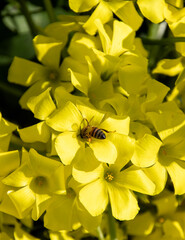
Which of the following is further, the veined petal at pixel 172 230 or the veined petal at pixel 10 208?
the veined petal at pixel 172 230

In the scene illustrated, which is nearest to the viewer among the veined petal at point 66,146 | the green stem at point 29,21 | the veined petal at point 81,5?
the veined petal at point 66,146

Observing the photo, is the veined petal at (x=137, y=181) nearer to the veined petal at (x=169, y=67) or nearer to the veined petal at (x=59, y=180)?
the veined petal at (x=59, y=180)

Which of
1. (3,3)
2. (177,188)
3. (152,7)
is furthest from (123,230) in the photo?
(3,3)

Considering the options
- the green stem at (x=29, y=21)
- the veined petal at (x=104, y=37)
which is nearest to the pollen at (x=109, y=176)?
the veined petal at (x=104, y=37)

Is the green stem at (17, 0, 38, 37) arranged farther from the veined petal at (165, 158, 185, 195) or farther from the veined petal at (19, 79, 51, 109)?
the veined petal at (165, 158, 185, 195)

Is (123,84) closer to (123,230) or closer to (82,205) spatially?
(82,205)

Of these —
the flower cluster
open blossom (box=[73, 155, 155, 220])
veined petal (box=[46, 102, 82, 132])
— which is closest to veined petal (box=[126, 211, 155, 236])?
the flower cluster

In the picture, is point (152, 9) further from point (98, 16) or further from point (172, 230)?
point (172, 230)

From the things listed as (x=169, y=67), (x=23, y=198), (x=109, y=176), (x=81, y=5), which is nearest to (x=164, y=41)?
(x=169, y=67)

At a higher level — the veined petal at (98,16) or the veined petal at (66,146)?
the veined petal at (98,16)
